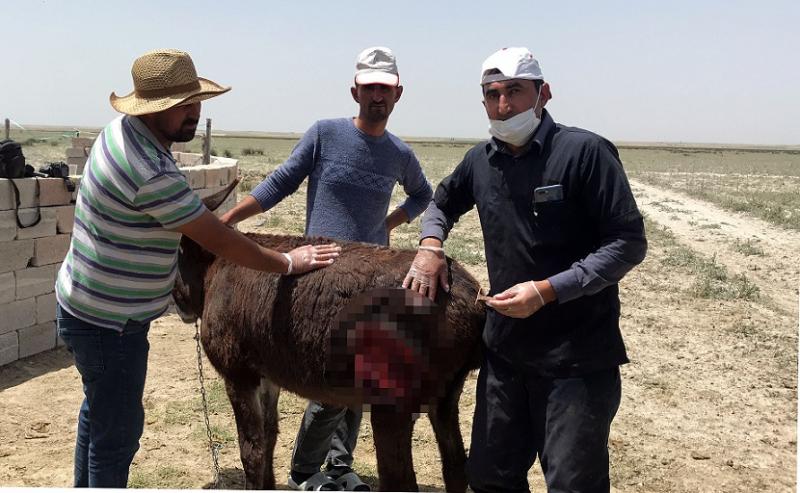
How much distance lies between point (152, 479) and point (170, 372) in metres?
2.21

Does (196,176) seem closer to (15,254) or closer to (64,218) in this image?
(64,218)

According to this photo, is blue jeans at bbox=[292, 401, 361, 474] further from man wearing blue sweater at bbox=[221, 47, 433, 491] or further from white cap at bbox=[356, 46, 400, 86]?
white cap at bbox=[356, 46, 400, 86]

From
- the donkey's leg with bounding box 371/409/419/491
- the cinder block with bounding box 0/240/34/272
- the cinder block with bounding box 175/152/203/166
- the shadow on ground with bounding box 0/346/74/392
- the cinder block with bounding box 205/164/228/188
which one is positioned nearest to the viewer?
the donkey's leg with bounding box 371/409/419/491

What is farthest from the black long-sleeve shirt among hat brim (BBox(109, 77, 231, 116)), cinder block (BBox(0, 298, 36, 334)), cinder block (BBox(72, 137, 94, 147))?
cinder block (BBox(72, 137, 94, 147))

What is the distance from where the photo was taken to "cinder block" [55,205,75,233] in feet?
22.8

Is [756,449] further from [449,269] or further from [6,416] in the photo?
[6,416]

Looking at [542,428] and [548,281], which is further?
[542,428]

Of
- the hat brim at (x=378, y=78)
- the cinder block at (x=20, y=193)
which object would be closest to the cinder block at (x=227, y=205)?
the cinder block at (x=20, y=193)

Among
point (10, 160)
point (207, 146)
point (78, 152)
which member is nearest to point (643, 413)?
point (10, 160)

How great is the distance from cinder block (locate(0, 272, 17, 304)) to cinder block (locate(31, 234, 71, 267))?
0.31m

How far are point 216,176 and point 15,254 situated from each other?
4.13 meters

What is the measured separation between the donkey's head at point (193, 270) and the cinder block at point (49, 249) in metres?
3.60

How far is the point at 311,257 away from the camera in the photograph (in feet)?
10.9

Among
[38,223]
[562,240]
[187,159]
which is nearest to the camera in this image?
[562,240]
